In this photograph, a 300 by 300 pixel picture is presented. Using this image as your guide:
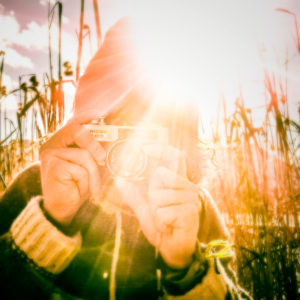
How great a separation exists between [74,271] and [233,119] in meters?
0.85

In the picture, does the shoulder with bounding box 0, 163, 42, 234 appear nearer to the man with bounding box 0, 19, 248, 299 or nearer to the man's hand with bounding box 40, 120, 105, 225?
the man with bounding box 0, 19, 248, 299

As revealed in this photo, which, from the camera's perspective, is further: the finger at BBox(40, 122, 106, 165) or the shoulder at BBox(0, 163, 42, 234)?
the shoulder at BBox(0, 163, 42, 234)

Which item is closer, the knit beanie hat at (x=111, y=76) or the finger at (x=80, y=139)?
the finger at (x=80, y=139)

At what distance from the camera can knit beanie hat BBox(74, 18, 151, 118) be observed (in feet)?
3.09

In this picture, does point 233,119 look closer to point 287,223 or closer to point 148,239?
point 287,223

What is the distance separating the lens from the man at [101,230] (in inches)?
27.5

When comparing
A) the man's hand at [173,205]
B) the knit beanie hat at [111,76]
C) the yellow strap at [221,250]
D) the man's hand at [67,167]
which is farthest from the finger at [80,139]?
the yellow strap at [221,250]

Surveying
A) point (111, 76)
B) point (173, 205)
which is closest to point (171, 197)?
point (173, 205)

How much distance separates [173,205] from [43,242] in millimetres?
410

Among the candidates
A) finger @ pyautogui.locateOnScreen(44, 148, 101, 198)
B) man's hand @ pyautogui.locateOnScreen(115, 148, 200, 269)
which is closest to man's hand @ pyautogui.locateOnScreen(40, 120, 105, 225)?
finger @ pyautogui.locateOnScreen(44, 148, 101, 198)

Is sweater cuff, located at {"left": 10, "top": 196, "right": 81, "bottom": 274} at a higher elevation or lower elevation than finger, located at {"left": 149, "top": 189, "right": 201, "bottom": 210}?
lower

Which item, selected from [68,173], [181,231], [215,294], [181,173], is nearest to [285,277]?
[215,294]

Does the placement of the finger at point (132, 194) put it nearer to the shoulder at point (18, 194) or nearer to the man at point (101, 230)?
the man at point (101, 230)

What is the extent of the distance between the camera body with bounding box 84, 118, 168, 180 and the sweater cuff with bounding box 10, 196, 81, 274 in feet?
0.84
